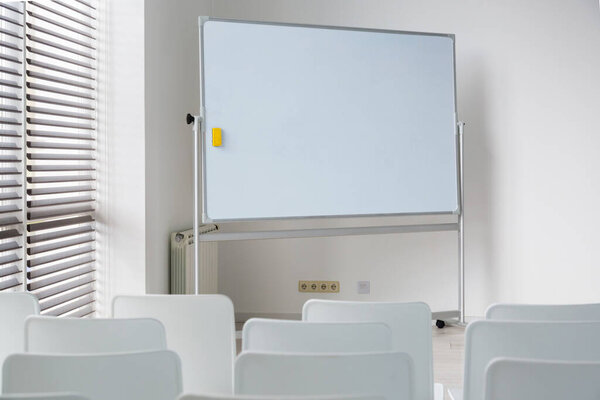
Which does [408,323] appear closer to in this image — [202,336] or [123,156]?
[202,336]

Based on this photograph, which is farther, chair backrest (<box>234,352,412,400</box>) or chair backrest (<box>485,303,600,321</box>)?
chair backrest (<box>485,303,600,321</box>)

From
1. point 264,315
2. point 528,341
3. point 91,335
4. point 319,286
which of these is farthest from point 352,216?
point 91,335

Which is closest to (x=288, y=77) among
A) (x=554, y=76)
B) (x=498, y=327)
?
(x=554, y=76)

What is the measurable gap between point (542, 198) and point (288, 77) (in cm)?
231

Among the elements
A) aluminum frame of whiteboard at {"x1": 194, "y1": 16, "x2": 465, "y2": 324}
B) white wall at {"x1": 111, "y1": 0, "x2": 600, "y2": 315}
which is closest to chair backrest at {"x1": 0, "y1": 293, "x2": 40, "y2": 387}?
aluminum frame of whiteboard at {"x1": 194, "y1": 16, "x2": 465, "y2": 324}

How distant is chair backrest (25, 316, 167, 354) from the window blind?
5.35ft

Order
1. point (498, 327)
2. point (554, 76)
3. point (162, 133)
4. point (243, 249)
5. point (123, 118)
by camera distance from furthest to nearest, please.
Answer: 1. point (243, 249)
2. point (554, 76)
3. point (162, 133)
4. point (123, 118)
5. point (498, 327)

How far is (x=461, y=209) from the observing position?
508 centimetres

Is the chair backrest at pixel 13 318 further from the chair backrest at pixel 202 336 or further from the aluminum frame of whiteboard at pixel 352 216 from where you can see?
the aluminum frame of whiteboard at pixel 352 216

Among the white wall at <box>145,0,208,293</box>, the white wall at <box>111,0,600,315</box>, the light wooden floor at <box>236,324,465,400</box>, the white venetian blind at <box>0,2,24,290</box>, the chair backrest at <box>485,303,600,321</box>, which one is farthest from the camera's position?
the white wall at <box>111,0,600,315</box>

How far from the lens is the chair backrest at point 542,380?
155 cm

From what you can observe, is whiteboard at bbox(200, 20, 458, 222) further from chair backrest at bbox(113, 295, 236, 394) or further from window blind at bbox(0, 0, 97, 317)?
chair backrest at bbox(113, 295, 236, 394)

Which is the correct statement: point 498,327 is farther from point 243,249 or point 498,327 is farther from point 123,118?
point 243,249

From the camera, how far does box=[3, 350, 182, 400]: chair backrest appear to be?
1573mm
